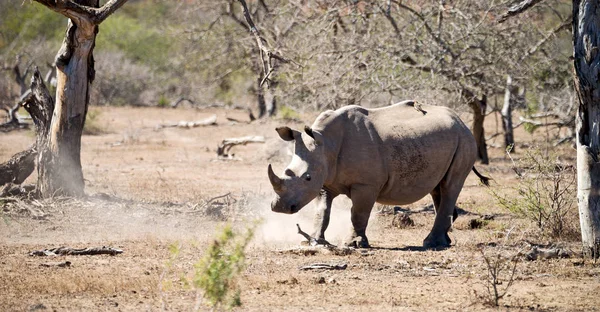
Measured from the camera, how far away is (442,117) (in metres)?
10.7

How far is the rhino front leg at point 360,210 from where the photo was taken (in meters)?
9.85

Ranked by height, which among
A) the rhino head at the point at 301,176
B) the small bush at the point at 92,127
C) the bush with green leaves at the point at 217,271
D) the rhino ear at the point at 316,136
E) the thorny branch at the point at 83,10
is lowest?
the bush with green leaves at the point at 217,271

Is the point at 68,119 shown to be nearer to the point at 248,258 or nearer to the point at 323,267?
the point at 248,258

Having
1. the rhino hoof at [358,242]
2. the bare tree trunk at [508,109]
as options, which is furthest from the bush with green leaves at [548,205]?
the bare tree trunk at [508,109]

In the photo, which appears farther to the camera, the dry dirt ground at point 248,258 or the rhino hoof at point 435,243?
the rhino hoof at point 435,243

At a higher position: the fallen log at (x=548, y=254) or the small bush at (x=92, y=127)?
the small bush at (x=92, y=127)

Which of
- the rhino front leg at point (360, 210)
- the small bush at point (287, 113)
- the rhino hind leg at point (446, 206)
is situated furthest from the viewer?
the small bush at point (287, 113)

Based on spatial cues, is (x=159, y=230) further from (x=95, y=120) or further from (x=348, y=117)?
(x=95, y=120)

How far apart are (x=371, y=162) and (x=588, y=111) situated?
2387mm

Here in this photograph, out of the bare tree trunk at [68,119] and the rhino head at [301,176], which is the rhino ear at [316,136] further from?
the bare tree trunk at [68,119]

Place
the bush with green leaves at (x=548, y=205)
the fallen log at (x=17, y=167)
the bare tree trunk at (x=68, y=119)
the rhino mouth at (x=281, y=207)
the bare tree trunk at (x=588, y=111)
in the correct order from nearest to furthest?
1. the bare tree trunk at (x=588, y=111)
2. the rhino mouth at (x=281, y=207)
3. the bush with green leaves at (x=548, y=205)
4. the bare tree trunk at (x=68, y=119)
5. the fallen log at (x=17, y=167)

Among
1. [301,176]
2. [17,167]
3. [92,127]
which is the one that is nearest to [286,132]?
[301,176]

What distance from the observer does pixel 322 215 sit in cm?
997

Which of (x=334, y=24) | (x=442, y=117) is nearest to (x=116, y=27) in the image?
(x=334, y=24)
